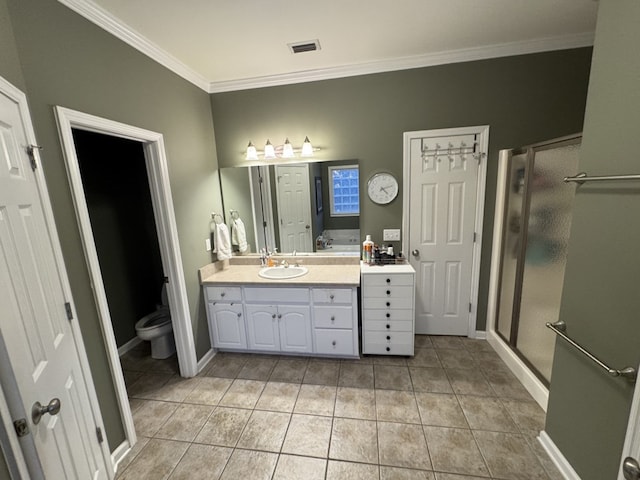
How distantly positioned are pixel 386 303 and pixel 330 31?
7.35 ft

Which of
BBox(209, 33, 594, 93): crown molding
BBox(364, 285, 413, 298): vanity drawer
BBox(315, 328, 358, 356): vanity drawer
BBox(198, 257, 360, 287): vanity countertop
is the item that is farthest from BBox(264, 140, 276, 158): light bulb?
BBox(315, 328, 358, 356): vanity drawer

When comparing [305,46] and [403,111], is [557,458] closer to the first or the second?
[403,111]

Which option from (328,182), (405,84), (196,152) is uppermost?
(405,84)

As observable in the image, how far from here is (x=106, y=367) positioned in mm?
1598

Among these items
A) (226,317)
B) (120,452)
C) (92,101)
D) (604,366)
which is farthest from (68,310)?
(604,366)

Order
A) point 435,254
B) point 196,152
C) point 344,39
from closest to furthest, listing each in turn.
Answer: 1. point 344,39
2. point 196,152
3. point 435,254

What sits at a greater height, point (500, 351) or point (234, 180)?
point (234, 180)

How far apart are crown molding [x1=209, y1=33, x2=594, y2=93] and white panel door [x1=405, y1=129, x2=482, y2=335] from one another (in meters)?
0.65

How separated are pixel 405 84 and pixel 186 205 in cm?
232

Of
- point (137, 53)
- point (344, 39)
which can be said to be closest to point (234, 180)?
point (137, 53)

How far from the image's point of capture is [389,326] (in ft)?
8.03

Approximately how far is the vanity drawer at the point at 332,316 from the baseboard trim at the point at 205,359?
115cm

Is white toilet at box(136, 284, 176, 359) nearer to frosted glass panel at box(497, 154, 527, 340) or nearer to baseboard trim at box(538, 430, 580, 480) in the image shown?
baseboard trim at box(538, 430, 580, 480)

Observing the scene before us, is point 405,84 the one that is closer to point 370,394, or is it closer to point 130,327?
point 370,394
